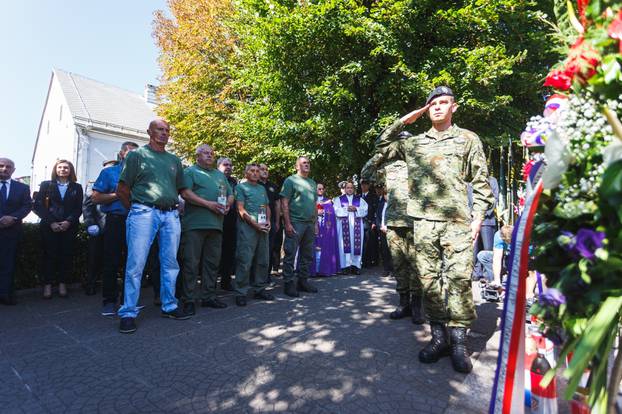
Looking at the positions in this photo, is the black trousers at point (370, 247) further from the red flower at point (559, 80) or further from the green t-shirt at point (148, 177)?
the red flower at point (559, 80)

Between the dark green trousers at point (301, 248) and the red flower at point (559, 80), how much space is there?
14.8ft

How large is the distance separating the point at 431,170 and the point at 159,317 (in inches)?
133

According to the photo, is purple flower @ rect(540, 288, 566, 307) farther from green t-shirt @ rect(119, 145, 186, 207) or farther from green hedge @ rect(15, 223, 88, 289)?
green hedge @ rect(15, 223, 88, 289)

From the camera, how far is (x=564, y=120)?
1253mm

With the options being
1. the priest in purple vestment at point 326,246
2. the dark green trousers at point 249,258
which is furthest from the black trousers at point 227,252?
the priest in purple vestment at point 326,246

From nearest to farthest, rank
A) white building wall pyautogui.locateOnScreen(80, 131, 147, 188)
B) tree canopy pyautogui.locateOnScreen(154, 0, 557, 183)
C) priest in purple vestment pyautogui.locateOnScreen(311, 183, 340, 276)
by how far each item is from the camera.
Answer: priest in purple vestment pyautogui.locateOnScreen(311, 183, 340, 276)
tree canopy pyautogui.locateOnScreen(154, 0, 557, 183)
white building wall pyautogui.locateOnScreen(80, 131, 147, 188)

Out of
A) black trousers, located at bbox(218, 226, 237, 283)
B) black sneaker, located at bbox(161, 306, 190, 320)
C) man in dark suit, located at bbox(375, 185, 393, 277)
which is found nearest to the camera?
black sneaker, located at bbox(161, 306, 190, 320)

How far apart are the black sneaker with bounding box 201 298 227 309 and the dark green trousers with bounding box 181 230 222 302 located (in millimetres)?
47

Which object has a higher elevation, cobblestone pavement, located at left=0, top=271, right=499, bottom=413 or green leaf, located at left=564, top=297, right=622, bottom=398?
green leaf, located at left=564, top=297, right=622, bottom=398

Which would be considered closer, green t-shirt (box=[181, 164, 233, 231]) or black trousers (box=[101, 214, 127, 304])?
black trousers (box=[101, 214, 127, 304])

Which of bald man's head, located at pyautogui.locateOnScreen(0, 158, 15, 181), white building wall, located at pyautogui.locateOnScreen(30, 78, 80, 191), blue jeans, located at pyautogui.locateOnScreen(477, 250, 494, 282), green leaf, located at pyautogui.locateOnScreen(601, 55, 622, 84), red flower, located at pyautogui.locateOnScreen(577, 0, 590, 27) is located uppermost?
white building wall, located at pyautogui.locateOnScreen(30, 78, 80, 191)

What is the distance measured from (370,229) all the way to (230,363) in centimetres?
628

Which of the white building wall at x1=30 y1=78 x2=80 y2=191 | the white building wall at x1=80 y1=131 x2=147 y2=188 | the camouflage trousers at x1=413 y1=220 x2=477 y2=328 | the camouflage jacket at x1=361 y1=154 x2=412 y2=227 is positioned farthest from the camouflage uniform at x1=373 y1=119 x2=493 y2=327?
the white building wall at x1=30 y1=78 x2=80 y2=191

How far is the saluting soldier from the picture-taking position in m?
3.01
